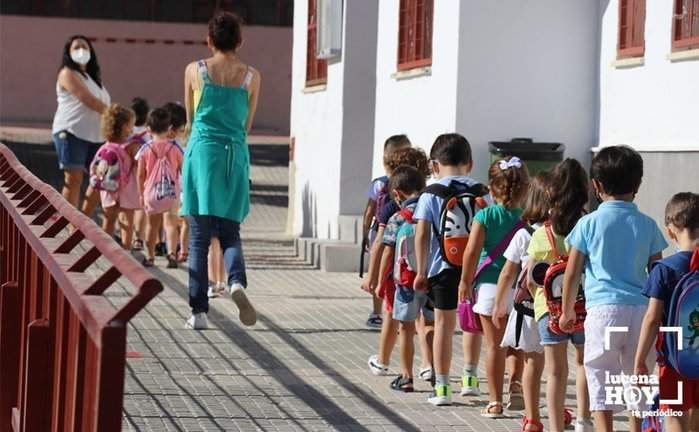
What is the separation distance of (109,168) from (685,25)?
6.31m

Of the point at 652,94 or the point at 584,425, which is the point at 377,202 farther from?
the point at 584,425

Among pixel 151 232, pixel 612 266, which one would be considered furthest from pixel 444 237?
pixel 151 232

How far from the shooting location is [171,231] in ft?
50.0

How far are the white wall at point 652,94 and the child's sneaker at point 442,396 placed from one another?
3146 mm

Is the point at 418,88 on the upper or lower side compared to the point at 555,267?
upper

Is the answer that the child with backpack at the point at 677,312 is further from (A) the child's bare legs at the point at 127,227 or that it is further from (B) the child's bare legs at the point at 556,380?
(A) the child's bare legs at the point at 127,227

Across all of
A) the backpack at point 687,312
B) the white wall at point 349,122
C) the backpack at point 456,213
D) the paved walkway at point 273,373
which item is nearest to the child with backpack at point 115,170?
the paved walkway at point 273,373

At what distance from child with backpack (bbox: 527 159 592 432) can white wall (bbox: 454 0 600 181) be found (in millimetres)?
5663

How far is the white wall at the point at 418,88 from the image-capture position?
13219mm

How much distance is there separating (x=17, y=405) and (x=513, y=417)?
2.66 metres

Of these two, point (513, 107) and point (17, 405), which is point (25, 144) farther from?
point (17, 405)

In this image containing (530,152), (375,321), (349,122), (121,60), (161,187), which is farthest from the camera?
(121,60)

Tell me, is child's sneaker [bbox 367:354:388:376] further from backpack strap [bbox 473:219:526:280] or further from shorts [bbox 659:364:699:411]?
shorts [bbox 659:364:699:411]

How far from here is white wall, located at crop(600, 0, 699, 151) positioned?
1115 centimetres
